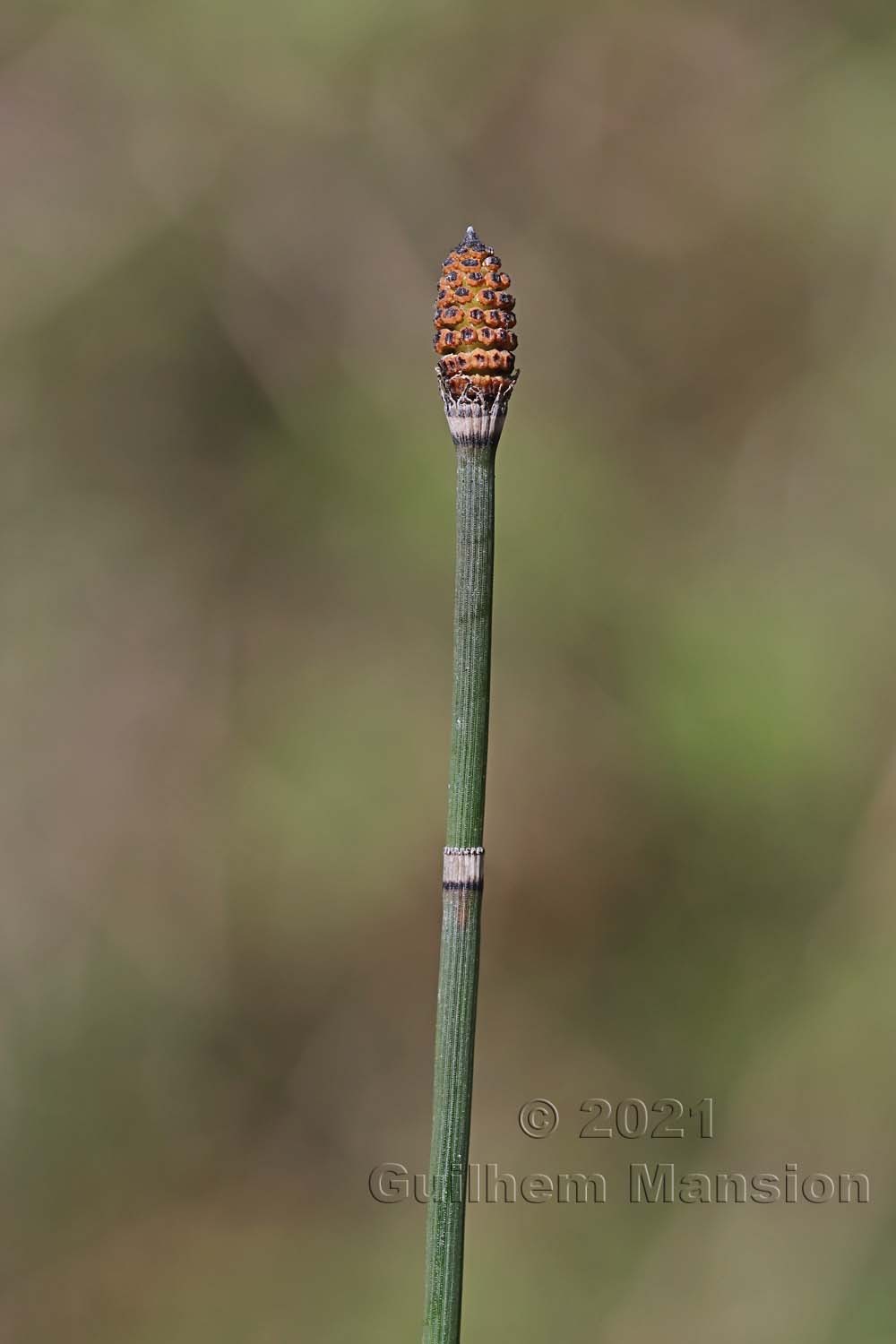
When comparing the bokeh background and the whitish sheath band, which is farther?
the bokeh background

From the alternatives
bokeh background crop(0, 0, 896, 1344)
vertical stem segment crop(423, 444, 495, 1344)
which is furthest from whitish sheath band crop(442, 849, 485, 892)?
bokeh background crop(0, 0, 896, 1344)

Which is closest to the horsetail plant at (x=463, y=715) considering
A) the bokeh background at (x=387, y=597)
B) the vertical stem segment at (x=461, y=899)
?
the vertical stem segment at (x=461, y=899)

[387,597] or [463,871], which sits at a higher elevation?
[387,597]

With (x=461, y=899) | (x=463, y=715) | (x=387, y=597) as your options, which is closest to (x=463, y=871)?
(x=461, y=899)

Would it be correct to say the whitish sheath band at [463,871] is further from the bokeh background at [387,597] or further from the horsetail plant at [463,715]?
the bokeh background at [387,597]

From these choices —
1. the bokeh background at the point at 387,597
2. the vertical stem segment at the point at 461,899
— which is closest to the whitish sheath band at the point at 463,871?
the vertical stem segment at the point at 461,899

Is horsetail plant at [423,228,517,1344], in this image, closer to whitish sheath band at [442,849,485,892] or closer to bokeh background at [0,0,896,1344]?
whitish sheath band at [442,849,485,892]

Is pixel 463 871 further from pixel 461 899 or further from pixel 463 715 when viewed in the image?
pixel 463 715

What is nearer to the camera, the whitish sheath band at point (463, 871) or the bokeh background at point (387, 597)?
the whitish sheath band at point (463, 871)
